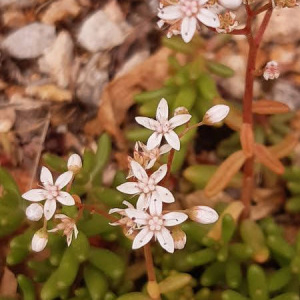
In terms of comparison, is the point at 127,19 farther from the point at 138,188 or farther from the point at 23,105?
the point at 138,188

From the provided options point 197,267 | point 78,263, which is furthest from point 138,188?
point 197,267

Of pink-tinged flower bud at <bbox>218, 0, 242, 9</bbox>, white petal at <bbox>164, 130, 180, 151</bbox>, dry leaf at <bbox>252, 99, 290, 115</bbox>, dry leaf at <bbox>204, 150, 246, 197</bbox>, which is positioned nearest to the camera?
pink-tinged flower bud at <bbox>218, 0, 242, 9</bbox>

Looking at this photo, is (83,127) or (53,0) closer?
(83,127)

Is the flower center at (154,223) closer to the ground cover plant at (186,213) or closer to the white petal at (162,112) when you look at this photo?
the ground cover plant at (186,213)

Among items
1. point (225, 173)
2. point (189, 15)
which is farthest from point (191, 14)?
point (225, 173)

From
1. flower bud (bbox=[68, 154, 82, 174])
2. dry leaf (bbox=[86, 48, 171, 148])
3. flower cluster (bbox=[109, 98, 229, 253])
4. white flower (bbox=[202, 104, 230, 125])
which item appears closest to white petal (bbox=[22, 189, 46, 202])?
flower bud (bbox=[68, 154, 82, 174])

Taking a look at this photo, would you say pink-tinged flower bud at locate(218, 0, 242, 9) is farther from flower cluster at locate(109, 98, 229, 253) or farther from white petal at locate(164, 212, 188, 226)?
white petal at locate(164, 212, 188, 226)
